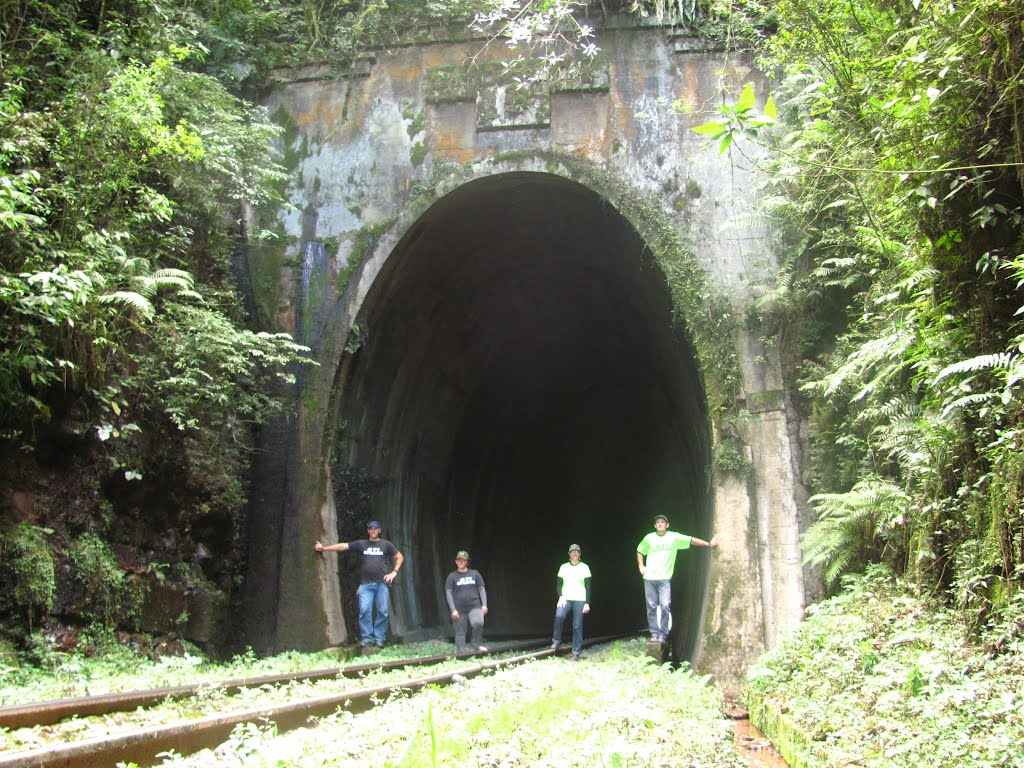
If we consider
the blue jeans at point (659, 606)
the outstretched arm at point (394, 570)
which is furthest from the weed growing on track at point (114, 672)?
the blue jeans at point (659, 606)

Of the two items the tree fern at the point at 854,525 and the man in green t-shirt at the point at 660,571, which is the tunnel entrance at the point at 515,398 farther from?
the tree fern at the point at 854,525

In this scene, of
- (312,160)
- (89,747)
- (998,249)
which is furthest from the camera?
(312,160)

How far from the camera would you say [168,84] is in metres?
9.15

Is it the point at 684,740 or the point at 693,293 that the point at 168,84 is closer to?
the point at 693,293

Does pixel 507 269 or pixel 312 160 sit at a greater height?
pixel 312 160

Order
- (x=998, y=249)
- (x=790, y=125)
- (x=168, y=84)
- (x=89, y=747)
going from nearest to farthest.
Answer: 1. (x=89, y=747)
2. (x=998, y=249)
3. (x=168, y=84)
4. (x=790, y=125)

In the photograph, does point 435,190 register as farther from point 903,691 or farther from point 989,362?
point 903,691

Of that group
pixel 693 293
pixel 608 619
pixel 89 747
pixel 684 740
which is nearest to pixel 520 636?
Result: pixel 608 619

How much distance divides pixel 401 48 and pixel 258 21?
1960 mm

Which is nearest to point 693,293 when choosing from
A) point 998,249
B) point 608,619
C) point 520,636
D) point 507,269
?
point 507,269

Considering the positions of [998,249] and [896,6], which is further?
[896,6]

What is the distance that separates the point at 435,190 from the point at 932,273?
21.8ft

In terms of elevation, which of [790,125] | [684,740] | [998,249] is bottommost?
[684,740]

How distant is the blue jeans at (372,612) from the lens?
10.1 meters
